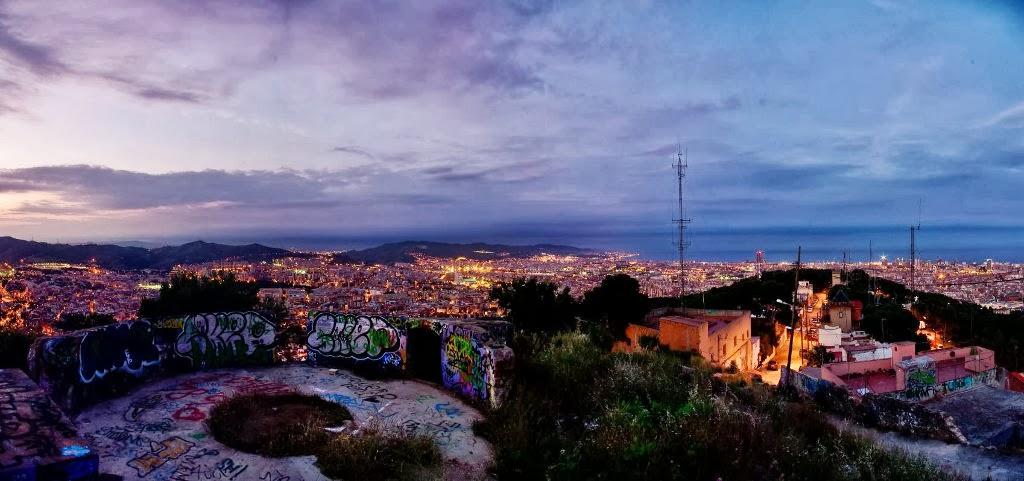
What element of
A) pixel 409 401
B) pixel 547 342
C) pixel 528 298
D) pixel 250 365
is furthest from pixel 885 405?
pixel 250 365

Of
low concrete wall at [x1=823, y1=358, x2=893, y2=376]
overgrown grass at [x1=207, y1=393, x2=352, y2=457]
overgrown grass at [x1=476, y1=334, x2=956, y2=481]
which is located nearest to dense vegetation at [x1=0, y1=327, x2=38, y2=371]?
overgrown grass at [x1=207, y1=393, x2=352, y2=457]

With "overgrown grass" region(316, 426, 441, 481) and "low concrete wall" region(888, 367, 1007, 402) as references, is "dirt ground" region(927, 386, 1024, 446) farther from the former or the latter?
"overgrown grass" region(316, 426, 441, 481)

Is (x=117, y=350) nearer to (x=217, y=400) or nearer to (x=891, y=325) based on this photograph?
(x=217, y=400)

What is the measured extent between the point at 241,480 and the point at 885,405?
12393mm

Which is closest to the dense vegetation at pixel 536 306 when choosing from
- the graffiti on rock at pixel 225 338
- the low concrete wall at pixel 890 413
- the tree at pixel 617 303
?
the tree at pixel 617 303

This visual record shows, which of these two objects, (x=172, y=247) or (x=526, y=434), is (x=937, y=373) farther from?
(x=172, y=247)

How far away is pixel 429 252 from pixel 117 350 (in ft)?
299

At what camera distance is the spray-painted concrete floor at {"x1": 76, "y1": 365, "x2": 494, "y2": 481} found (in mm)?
6090

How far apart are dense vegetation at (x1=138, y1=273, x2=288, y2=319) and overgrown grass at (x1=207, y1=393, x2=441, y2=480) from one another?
7.44 metres

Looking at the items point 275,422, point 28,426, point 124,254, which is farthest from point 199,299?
point 124,254

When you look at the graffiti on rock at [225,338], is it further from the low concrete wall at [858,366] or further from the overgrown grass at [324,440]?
the low concrete wall at [858,366]

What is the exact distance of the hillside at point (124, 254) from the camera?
43938 mm

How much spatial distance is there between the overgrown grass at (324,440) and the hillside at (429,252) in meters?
75.3

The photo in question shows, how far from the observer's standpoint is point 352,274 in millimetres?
61875
